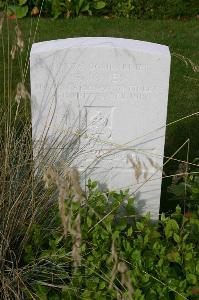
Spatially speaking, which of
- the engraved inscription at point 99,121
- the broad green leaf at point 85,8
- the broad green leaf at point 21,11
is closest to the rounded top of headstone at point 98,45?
the engraved inscription at point 99,121

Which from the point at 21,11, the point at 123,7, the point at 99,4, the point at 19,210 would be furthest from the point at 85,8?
the point at 19,210

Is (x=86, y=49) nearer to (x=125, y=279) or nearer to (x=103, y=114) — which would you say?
(x=103, y=114)

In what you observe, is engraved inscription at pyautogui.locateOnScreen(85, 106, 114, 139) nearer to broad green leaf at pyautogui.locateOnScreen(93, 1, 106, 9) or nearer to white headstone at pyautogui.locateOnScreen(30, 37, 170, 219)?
white headstone at pyautogui.locateOnScreen(30, 37, 170, 219)

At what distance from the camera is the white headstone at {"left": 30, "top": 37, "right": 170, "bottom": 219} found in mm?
2492

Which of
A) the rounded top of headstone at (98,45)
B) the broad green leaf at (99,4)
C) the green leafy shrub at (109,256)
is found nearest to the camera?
Answer: the green leafy shrub at (109,256)

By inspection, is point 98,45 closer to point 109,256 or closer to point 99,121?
point 99,121

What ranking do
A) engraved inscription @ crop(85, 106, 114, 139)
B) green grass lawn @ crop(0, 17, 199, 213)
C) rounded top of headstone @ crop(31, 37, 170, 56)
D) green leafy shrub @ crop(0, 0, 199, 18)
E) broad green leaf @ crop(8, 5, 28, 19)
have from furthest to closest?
green leafy shrub @ crop(0, 0, 199, 18), broad green leaf @ crop(8, 5, 28, 19), green grass lawn @ crop(0, 17, 199, 213), engraved inscription @ crop(85, 106, 114, 139), rounded top of headstone @ crop(31, 37, 170, 56)

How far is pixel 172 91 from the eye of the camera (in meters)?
4.54

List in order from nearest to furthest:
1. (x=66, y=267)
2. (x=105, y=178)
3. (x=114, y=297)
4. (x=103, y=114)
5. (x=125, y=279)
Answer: (x=125, y=279) → (x=114, y=297) → (x=66, y=267) → (x=103, y=114) → (x=105, y=178)

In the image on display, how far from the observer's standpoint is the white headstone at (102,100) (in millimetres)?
2492

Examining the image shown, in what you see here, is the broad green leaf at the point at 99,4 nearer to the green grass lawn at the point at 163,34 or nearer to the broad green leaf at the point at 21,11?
the green grass lawn at the point at 163,34

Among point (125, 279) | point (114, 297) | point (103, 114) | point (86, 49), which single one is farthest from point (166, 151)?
point (125, 279)

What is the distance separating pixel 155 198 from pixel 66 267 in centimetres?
66

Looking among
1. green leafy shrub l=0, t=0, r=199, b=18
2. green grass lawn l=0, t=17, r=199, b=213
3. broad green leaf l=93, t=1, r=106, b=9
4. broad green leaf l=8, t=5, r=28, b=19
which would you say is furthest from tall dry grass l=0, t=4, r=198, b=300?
broad green leaf l=93, t=1, r=106, b=9
